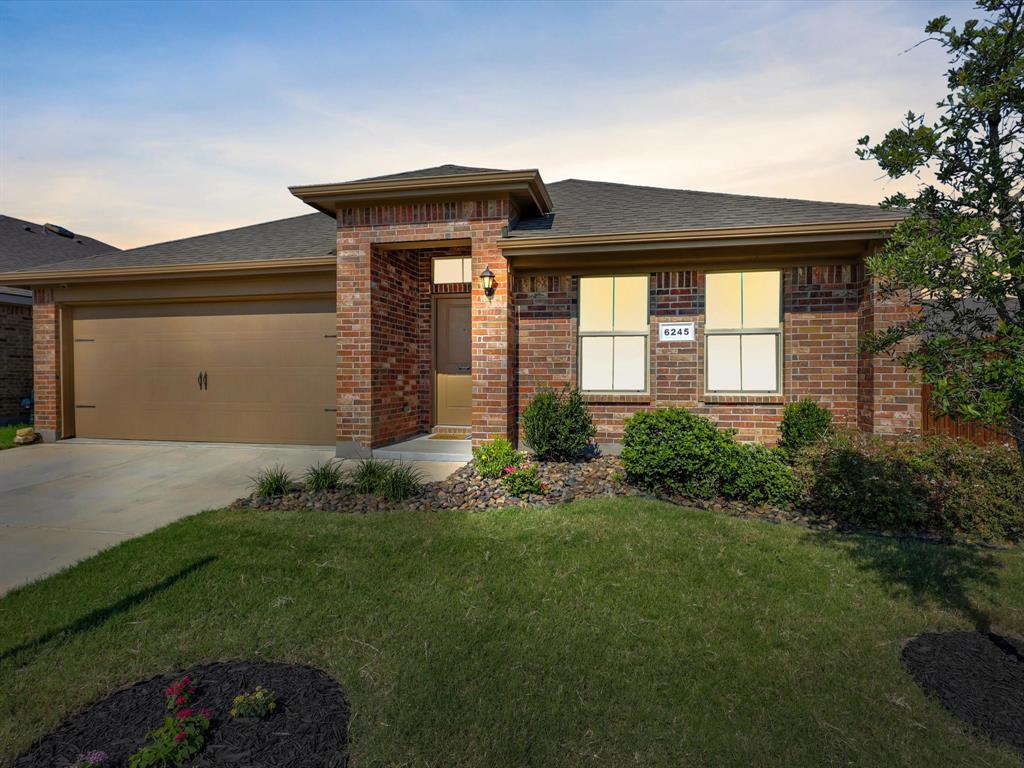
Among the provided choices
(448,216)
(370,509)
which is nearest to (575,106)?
(448,216)

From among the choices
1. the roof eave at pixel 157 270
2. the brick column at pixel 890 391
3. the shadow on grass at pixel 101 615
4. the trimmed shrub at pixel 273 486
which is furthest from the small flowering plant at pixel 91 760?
the brick column at pixel 890 391

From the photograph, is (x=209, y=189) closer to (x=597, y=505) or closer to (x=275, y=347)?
(x=275, y=347)

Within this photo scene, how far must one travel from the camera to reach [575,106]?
9047 millimetres

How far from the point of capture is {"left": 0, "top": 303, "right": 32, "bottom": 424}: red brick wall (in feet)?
38.8

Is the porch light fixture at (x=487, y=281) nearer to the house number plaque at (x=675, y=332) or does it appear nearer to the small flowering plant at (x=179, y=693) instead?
the house number plaque at (x=675, y=332)

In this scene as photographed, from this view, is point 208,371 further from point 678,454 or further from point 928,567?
point 928,567

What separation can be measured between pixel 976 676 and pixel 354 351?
7321mm

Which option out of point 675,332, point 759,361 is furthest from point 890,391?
point 675,332

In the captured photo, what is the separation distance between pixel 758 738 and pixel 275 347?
895cm

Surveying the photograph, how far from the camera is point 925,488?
5027 mm

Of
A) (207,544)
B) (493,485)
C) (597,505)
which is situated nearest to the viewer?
(207,544)

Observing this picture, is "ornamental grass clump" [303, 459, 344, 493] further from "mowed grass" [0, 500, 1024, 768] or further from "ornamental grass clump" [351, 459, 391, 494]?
"mowed grass" [0, 500, 1024, 768]

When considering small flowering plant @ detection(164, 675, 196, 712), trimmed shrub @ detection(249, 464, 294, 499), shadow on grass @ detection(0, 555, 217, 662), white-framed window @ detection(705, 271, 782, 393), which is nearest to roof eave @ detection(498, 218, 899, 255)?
white-framed window @ detection(705, 271, 782, 393)

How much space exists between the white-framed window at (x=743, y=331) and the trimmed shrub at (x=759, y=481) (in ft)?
7.53
